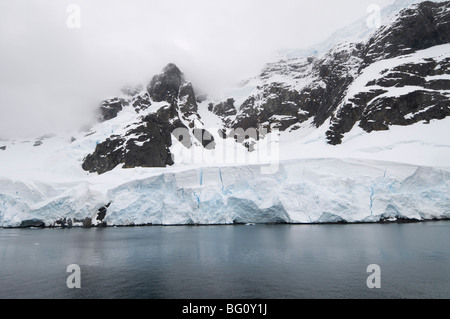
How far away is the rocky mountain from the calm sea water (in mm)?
39528

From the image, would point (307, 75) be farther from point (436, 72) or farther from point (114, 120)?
point (114, 120)

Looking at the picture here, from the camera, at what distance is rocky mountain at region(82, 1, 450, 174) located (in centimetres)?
5584

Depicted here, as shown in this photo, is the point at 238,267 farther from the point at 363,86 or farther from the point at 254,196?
the point at 363,86

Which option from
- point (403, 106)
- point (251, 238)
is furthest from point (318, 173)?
point (403, 106)

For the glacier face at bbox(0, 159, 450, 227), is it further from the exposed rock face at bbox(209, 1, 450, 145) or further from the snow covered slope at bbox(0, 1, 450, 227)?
the exposed rock face at bbox(209, 1, 450, 145)

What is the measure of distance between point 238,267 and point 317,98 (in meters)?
77.6

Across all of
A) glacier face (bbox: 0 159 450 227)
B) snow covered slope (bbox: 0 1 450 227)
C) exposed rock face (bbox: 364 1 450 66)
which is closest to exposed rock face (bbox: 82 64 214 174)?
snow covered slope (bbox: 0 1 450 227)

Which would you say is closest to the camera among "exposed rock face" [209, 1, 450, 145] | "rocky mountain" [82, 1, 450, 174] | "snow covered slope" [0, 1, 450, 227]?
"snow covered slope" [0, 1, 450, 227]

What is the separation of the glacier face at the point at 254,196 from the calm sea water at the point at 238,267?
921cm

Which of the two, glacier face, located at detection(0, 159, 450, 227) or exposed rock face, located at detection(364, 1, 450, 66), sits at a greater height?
exposed rock face, located at detection(364, 1, 450, 66)

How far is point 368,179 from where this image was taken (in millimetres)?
33000

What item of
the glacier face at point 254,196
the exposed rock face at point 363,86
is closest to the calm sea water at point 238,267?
the glacier face at point 254,196

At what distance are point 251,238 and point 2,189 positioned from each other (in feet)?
113

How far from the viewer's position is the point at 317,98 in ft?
278
